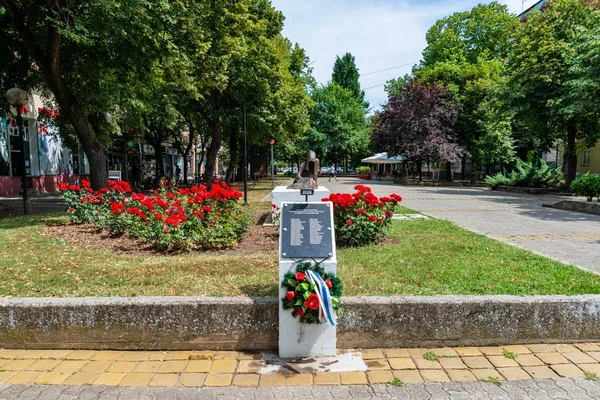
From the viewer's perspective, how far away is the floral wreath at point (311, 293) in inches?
135

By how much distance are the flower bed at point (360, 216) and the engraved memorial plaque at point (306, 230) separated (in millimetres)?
2866

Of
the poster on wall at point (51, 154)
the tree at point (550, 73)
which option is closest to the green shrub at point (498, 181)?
the tree at point (550, 73)

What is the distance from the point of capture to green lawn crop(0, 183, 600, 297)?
445cm

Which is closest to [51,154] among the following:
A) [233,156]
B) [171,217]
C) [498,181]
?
[233,156]

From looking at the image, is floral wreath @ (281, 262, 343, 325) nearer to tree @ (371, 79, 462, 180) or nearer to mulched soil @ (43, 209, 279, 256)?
mulched soil @ (43, 209, 279, 256)

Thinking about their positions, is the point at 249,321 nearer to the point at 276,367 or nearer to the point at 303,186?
the point at 276,367

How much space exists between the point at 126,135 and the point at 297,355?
956 inches

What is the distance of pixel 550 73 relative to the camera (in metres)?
18.7

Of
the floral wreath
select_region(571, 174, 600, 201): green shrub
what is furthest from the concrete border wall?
select_region(571, 174, 600, 201): green shrub

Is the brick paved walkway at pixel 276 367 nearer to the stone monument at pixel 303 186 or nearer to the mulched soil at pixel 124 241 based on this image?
the mulched soil at pixel 124 241

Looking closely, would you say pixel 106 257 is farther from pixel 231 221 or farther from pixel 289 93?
pixel 289 93

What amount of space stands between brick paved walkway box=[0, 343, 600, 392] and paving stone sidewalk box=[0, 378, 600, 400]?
0.07 meters

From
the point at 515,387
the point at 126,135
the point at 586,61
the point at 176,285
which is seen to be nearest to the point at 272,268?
the point at 176,285

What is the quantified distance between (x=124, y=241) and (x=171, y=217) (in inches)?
64.2
